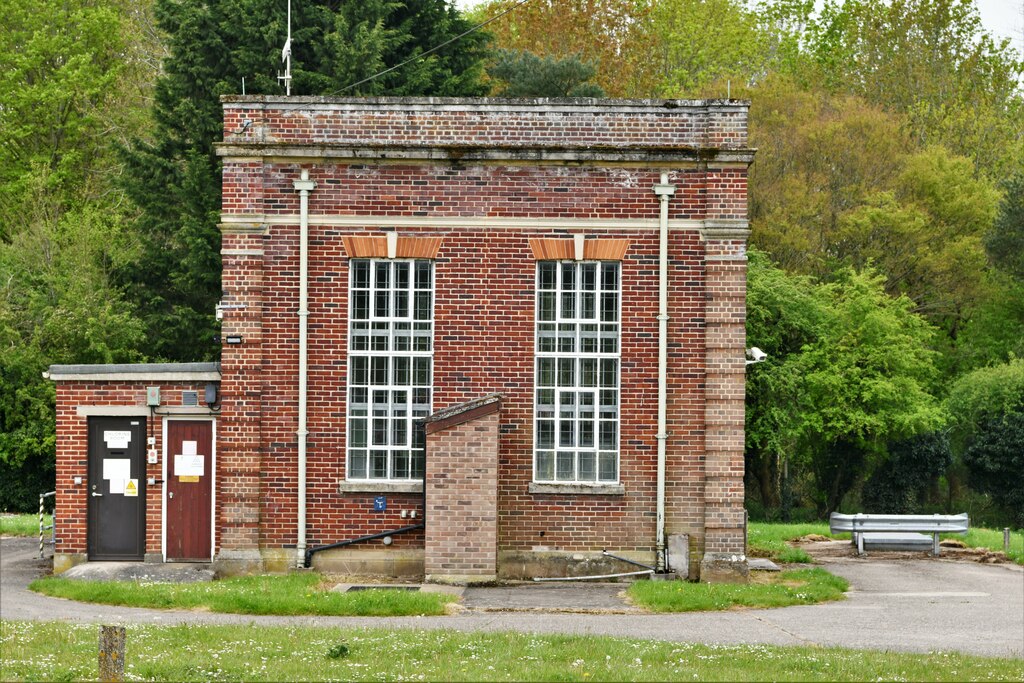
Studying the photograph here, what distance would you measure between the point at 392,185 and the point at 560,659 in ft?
30.2

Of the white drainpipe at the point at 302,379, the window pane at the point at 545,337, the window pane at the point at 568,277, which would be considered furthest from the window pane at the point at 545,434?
the white drainpipe at the point at 302,379

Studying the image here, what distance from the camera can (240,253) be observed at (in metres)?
20.2

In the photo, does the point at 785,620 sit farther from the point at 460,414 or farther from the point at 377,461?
the point at 377,461

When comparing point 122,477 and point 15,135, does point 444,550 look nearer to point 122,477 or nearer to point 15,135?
point 122,477

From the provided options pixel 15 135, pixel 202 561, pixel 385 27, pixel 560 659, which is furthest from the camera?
pixel 15 135

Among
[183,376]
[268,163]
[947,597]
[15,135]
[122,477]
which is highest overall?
[15,135]

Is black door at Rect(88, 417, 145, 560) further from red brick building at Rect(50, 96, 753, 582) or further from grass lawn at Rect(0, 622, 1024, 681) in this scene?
grass lawn at Rect(0, 622, 1024, 681)

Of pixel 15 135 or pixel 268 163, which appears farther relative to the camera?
pixel 15 135

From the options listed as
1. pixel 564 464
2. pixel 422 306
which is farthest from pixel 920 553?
pixel 422 306

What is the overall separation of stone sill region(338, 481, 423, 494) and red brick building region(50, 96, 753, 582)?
0.04m

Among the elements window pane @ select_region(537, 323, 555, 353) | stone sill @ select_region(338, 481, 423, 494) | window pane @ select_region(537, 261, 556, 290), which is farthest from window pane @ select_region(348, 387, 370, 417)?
window pane @ select_region(537, 261, 556, 290)

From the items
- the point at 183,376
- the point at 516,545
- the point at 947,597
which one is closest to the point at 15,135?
the point at 183,376

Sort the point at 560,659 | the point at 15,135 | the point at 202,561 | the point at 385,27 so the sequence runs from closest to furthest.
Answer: the point at 560,659 → the point at 202,561 → the point at 385,27 → the point at 15,135

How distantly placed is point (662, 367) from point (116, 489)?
830cm
